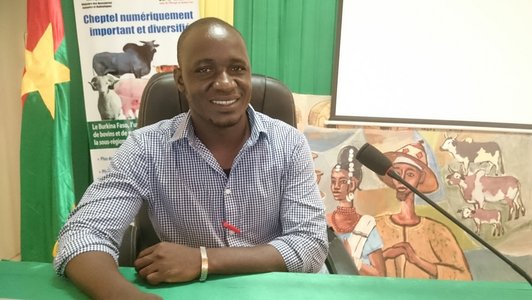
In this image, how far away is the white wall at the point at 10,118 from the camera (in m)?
2.22

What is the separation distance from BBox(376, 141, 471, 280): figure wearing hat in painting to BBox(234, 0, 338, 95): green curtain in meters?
0.58

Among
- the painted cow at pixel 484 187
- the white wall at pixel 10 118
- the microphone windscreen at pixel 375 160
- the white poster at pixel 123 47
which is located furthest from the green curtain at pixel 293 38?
the microphone windscreen at pixel 375 160

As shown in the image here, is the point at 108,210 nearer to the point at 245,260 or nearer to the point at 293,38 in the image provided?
the point at 245,260

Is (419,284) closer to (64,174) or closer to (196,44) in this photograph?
(196,44)

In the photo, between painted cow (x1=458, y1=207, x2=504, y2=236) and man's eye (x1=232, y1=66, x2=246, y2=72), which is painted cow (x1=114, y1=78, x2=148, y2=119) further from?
painted cow (x1=458, y1=207, x2=504, y2=236)

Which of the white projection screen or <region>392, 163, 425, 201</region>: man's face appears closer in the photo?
the white projection screen

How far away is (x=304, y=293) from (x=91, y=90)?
1.79 meters

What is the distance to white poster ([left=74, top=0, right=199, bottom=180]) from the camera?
2098 mm

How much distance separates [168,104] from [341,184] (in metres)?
1.15

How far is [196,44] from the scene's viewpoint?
1119 millimetres

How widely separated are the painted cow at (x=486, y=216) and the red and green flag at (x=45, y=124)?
205cm

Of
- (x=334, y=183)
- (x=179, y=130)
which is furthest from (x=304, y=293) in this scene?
(x=334, y=183)

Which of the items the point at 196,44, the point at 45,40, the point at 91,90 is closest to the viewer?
the point at 196,44

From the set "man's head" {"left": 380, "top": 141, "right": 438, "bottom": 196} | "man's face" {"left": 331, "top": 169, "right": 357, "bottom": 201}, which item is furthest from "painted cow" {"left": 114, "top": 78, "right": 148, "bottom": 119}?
"man's head" {"left": 380, "top": 141, "right": 438, "bottom": 196}
